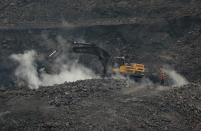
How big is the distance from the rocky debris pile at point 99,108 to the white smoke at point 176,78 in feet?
5.46

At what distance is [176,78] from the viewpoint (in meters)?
13.8

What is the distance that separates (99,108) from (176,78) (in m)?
6.18

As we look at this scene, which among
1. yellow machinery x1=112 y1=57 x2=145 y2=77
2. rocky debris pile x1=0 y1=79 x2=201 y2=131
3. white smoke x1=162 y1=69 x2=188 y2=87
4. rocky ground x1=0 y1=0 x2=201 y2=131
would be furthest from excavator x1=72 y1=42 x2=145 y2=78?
rocky debris pile x1=0 y1=79 x2=201 y2=131

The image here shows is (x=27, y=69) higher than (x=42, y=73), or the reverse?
(x=27, y=69)

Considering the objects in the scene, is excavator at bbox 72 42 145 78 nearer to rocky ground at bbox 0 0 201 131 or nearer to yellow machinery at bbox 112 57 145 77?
yellow machinery at bbox 112 57 145 77

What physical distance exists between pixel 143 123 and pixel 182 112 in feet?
6.21

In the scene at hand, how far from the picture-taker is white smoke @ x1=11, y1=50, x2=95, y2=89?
14140 mm

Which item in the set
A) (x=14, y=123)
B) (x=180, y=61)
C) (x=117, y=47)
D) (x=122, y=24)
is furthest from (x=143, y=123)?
(x=122, y=24)

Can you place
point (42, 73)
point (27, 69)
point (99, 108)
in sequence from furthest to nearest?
point (27, 69), point (42, 73), point (99, 108)

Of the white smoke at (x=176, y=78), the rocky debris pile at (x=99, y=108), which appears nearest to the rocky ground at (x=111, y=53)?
the rocky debris pile at (x=99, y=108)

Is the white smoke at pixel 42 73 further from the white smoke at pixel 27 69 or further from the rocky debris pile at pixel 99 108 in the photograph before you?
the rocky debris pile at pixel 99 108

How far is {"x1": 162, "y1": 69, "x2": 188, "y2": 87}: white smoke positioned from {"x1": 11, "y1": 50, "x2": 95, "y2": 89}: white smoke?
15.4ft

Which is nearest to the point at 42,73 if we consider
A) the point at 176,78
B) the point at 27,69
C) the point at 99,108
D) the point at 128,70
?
the point at 27,69

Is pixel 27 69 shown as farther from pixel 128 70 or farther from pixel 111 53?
pixel 128 70
